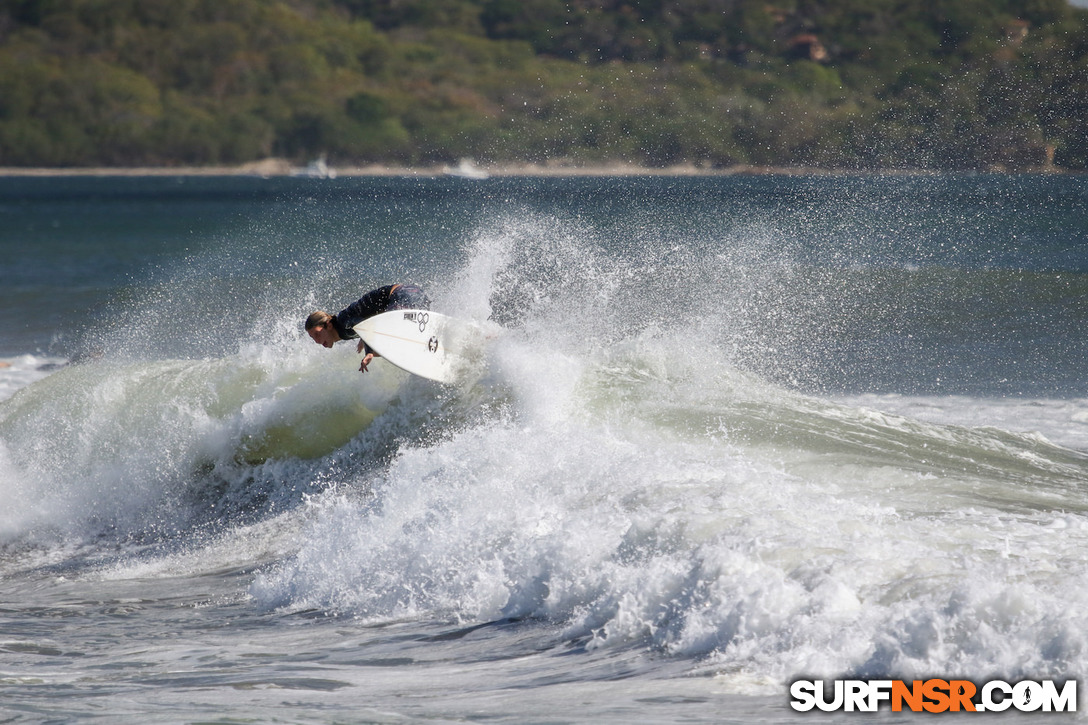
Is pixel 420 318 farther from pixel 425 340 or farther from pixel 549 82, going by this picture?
pixel 549 82

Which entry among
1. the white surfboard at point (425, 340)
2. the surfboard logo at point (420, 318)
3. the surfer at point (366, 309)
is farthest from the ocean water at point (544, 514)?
the surfer at point (366, 309)

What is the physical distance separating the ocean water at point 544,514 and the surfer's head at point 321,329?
3.87 feet

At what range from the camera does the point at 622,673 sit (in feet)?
18.0

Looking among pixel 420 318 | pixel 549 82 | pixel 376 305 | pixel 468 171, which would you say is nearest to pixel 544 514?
pixel 420 318

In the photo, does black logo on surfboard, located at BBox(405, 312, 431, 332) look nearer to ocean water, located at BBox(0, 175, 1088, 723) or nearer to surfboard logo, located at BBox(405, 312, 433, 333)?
surfboard logo, located at BBox(405, 312, 433, 333)

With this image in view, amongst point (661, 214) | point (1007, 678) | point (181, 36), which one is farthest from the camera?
point (181, 36)

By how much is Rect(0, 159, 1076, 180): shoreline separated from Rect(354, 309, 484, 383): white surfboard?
301ft

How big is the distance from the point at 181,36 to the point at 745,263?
428ft

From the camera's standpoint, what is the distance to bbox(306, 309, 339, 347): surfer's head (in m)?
9.45

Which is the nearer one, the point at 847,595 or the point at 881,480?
the point at 847,595

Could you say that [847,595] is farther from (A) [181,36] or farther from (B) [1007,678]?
(A) [181,36]

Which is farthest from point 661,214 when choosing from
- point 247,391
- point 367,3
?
point 367,3

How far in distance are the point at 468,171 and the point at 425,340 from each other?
109 metres

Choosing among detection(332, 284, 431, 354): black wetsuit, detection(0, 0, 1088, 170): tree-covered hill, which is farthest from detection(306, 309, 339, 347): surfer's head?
detection(0, 0, 1088, 170): tree-covered hill
